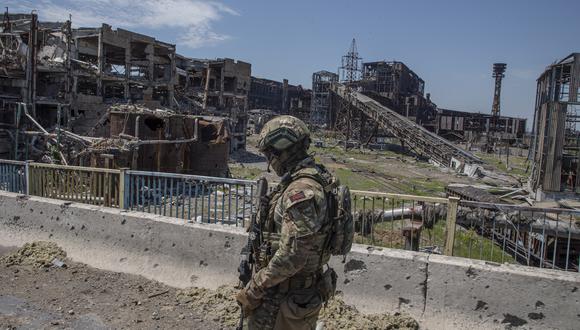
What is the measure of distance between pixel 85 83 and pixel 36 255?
2334cm

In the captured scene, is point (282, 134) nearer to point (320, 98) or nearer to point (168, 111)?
point (168, 111)

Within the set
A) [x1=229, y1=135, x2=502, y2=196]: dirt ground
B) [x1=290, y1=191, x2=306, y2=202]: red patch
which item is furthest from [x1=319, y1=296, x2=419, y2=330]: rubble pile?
[x1=229, y1=135, x2=502, y2=196]: dirt ground

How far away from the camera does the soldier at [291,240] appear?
255 cm

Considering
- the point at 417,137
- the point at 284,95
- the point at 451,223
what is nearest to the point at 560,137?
the point at 451,223

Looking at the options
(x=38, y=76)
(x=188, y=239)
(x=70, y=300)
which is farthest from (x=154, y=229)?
(x=38, y=76)

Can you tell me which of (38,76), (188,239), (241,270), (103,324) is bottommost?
(103,324)

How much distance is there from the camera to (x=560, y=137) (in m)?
12.8

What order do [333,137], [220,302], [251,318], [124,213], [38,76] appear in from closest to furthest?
[251,318]
[220,302]
[124,213]
[38,76]
[333,137]

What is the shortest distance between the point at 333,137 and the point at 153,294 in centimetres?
3935

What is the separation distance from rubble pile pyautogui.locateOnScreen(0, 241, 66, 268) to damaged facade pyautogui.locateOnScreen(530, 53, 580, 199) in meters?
13.1

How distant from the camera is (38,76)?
22.5m

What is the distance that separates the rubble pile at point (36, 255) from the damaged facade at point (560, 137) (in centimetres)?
1308

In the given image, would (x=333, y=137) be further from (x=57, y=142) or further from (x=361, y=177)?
(x=57, y=142)

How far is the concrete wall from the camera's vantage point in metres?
3.82
